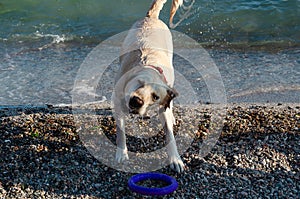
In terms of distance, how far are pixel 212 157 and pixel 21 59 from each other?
6295 mm

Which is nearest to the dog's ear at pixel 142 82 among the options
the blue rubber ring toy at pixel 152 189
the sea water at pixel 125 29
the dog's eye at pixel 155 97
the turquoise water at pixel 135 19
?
the dog's eye at pixel 155 97

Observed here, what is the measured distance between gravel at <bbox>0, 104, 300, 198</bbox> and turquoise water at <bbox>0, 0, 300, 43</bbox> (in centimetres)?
542

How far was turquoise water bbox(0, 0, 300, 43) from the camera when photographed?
12.1 m

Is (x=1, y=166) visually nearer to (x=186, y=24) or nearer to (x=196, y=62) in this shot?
(x=196, y=62)

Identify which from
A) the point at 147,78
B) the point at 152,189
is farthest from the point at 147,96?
the point at 152,189

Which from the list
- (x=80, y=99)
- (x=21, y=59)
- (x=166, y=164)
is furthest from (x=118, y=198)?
(x=21, y=59)

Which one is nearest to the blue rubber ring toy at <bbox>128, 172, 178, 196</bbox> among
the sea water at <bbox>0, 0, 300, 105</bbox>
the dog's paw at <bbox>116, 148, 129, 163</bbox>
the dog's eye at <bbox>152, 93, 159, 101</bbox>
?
the dog's paw at <bbox>116, 148, 129, 163</bbox>

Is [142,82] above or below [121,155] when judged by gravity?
above

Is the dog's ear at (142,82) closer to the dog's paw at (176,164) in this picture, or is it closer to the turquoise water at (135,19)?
the dog's paw at (176,164)

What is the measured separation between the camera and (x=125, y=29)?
12.9 metres

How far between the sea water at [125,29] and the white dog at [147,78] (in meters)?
1.87

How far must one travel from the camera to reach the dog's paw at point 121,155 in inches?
229

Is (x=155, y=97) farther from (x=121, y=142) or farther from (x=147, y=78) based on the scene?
(x=121, y=142)

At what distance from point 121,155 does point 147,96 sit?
1623 millimetres
